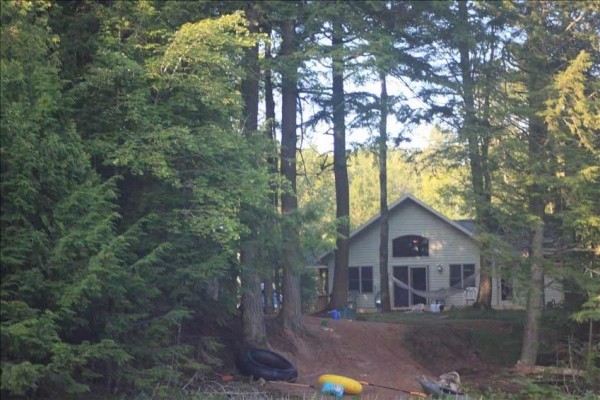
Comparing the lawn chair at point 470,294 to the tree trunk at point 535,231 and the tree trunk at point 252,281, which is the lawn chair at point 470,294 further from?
the tree trunk at point 252,281

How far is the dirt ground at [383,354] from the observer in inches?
755

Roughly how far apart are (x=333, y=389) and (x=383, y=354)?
4.95 metres

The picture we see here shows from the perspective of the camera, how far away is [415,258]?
3562 cm

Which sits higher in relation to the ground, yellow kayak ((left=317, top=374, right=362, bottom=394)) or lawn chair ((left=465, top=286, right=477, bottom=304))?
lawn chair ((left=465, top=286, right=477, bottom=304))

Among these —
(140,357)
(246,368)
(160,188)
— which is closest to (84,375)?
(140,357)

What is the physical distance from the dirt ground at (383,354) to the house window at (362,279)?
12.2 meters

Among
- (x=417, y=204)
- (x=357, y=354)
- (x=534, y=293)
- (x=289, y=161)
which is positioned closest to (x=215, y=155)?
(x=289, y=161)

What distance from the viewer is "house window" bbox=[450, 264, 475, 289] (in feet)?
115

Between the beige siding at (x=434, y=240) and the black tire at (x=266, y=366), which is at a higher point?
the beige siding at (x=434, y=240)

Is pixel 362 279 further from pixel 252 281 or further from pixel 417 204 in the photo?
pixel 252 281

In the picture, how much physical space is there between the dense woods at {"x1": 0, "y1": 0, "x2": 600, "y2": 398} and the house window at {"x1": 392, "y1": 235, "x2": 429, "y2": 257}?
36.0 ft

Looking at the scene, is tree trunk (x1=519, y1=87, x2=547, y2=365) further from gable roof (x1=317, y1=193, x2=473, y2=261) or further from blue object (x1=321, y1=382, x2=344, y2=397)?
gable roof (x1=317, y1=193, x2=473, y2=261)

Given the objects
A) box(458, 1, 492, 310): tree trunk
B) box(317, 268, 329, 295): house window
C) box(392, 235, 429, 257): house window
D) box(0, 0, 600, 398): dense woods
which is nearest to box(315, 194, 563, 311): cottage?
box(392, 235, 429, 257): house window

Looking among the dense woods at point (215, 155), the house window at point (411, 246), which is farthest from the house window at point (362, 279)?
the dense woods at point (215, 155)
